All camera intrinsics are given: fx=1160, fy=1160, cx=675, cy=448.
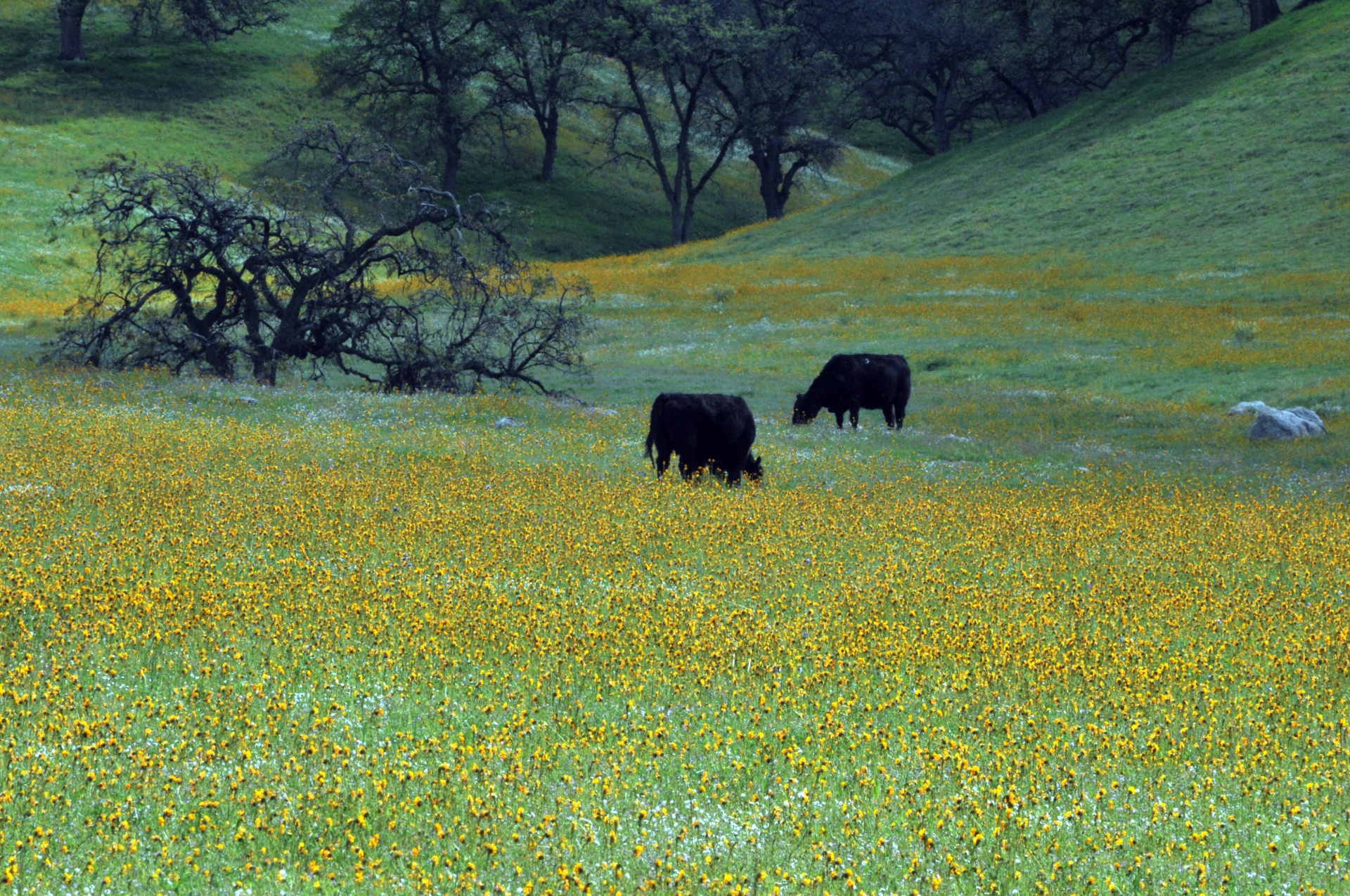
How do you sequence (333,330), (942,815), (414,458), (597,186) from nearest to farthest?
(942,815)
(414,458)
(333,330)
(597,186)

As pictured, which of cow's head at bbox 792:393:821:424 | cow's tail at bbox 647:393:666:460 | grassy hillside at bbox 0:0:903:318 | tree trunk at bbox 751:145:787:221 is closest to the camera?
cow's tail at bbox 647:393:666:460

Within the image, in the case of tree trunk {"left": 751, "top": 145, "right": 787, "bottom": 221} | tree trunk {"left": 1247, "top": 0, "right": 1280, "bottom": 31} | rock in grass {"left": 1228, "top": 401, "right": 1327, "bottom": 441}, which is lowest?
rock in grass {"left": 1228, "top": 401, "right": 1327, "bottom": 441}

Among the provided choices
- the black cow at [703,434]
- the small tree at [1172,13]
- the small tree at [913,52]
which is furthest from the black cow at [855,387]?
the small tree at [913,52]

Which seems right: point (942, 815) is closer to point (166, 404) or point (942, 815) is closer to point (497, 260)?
point (166, 404)

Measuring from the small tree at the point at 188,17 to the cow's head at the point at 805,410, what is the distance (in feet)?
209

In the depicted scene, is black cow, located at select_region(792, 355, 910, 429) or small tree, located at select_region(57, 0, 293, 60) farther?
small tree, located at select_region(57, 0, 293, 60)

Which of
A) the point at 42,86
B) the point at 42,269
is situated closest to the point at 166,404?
the point at 42,269

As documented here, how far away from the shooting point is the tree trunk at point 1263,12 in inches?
3022

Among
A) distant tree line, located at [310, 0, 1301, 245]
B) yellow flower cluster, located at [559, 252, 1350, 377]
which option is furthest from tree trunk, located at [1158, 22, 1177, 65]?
yellow flower cluster, located at [559, 252, 1350, 377]

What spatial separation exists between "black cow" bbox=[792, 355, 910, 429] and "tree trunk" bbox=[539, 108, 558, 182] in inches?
2211

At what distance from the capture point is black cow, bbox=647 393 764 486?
17000mm

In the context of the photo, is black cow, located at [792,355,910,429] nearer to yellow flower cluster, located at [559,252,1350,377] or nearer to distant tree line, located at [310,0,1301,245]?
yellow flower cluster, located at [559,252,1350,377]

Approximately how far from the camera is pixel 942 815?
661 centimetres

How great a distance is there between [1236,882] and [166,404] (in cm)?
1916
